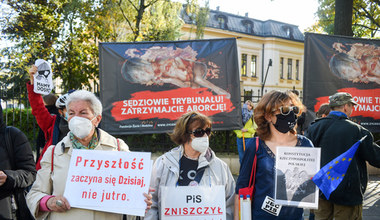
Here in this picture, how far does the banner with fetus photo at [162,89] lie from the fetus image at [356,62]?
2.56 m

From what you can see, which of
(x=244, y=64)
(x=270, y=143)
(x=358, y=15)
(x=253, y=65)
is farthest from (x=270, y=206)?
(x=253, y=65)

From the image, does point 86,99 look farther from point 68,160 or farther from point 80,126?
point 68,160

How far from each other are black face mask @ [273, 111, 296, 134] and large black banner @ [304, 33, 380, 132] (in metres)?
5.90

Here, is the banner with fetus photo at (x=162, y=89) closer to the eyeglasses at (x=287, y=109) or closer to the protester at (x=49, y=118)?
the protester at (x=49, y=118)

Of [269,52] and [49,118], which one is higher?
[269,52]

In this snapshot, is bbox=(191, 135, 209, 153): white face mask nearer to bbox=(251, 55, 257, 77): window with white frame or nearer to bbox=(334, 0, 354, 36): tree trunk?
bbox=(334, 0, 354, 36): tree trunk

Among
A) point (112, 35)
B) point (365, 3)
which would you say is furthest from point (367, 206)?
point (365, 3)

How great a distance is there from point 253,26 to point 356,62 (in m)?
39.2

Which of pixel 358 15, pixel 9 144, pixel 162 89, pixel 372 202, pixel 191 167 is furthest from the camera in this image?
pixel 358 15

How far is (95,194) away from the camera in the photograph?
242 centimetres

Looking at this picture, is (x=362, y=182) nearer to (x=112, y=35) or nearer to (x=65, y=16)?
(x=112, y=35)

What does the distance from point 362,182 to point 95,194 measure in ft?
9.74

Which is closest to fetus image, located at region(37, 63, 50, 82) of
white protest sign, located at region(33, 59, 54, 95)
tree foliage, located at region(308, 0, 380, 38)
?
white protest sign, located at region(33, 59, 54, 95)

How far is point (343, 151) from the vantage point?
3744 mm
